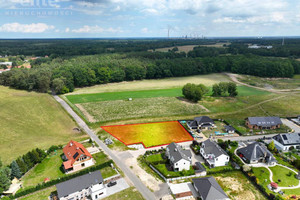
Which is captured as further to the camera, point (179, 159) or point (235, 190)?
point (179, 159)

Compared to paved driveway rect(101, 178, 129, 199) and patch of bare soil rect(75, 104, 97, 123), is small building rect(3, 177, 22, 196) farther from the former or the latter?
patch of bare soil rect(75, 104, 97, 123)

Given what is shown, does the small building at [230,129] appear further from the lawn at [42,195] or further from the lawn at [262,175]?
the lawn at [42,195]

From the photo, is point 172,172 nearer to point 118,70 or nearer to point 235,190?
point 235,190

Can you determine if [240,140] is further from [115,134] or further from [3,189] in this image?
[3,189]

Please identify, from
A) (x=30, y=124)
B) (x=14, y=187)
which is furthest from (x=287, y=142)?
(x=30, y=124)

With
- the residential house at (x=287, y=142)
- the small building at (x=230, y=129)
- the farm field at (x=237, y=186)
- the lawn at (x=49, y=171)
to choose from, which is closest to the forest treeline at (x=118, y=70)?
the lawn at (x=49, y=171)

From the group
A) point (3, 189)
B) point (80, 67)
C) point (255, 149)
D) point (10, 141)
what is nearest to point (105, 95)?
point (80, 67)
